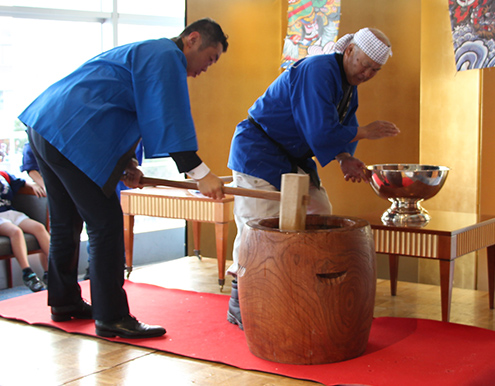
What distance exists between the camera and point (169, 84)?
2.18 metres

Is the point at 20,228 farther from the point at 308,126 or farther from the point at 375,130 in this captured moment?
the point at 375,130

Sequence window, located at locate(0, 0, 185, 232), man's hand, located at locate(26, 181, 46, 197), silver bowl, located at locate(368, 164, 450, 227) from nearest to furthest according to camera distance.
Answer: silver bowl, located at locate(368, 164, 450, 227) < man's hand, located at locate(26, 181, 46, 197) < window, located at locate(0, 0, 185, 232)

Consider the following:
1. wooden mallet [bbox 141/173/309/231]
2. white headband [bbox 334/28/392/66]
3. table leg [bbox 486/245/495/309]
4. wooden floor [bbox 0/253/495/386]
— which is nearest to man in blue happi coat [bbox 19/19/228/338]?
wooden floor [bbox 0/253/495/386]

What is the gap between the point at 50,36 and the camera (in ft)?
14.4

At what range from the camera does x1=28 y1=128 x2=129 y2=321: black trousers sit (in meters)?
2.30

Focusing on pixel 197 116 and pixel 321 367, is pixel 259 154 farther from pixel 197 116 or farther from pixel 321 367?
pixel 197 116

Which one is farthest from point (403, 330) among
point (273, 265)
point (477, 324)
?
point (273, 265)

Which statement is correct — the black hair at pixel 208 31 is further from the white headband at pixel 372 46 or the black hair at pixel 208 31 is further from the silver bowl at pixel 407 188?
the silver bowl at pixel 407 188

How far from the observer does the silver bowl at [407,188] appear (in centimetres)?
270

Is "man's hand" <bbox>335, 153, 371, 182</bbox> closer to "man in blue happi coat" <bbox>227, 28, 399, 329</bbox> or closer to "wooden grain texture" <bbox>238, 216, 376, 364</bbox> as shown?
"man in blue happi coat" <bbox>227, 28, 399, 329</bbox>

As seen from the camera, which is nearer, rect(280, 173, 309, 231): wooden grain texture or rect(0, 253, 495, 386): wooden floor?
rect(0, 253, 495, 386): wooden floor

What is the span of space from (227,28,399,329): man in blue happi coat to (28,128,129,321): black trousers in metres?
0.48

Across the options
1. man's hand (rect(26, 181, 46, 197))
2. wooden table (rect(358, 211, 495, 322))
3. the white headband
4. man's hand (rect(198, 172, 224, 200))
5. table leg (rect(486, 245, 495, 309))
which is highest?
the white headband

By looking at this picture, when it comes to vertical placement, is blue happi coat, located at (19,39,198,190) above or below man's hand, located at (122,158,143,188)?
above
